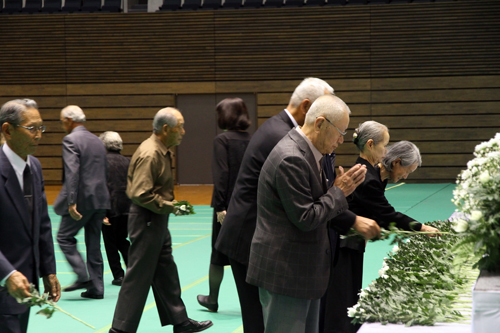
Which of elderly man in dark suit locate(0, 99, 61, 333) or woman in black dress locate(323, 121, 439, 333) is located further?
woman in black dress locate(323, 121, 439, 333)

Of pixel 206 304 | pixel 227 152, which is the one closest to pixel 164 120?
pixel 227 152

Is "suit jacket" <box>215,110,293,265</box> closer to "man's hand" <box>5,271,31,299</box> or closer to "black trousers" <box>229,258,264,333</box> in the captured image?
"black trousers" <box>229,258,264,333</box>

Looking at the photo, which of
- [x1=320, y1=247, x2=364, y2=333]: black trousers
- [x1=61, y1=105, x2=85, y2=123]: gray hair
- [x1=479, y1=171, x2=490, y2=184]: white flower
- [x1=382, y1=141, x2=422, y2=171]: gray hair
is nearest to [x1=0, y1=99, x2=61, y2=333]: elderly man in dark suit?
[x1=320, y1=247, x2=364, y2=333]: black trousers

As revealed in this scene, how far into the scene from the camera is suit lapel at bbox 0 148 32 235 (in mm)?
2762

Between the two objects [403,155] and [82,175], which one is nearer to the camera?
[403,155]

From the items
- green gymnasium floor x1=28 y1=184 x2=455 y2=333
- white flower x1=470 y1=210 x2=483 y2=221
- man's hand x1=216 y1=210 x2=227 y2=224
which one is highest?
white flower x1=470 y1=210 x2=483 y2=221

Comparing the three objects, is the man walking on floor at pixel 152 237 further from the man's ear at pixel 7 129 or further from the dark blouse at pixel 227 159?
the man's ear at pixel 7 129

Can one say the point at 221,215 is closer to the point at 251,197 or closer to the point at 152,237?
the point at 152,237

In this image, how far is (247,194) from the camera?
3.31 m

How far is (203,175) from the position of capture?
1706 cm

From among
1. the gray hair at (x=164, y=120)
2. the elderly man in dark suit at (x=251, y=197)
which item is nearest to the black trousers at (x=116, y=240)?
the gray hair at (x=164, y=120)

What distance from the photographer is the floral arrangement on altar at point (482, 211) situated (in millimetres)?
1905

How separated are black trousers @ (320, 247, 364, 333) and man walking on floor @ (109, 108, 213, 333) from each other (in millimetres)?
1263

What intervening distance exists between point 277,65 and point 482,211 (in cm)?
1500
